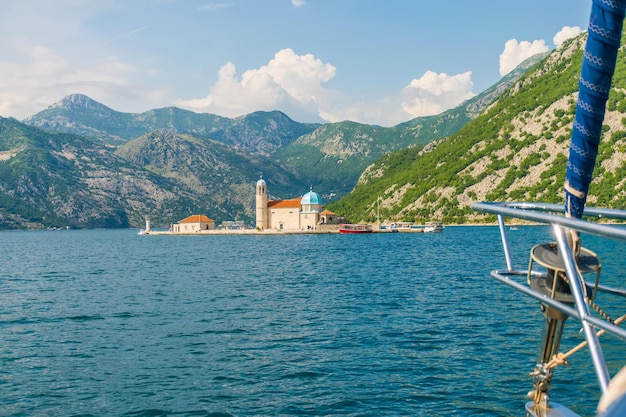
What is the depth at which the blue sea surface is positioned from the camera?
20.6 meters

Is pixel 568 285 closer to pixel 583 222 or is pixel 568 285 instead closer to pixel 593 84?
pixel 583 222

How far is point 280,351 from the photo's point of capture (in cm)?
2825

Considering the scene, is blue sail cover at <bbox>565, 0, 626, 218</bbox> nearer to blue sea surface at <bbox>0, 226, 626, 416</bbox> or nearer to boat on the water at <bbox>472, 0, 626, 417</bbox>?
boat on the water at <bbox>472, 0, 626, 417</bbox>

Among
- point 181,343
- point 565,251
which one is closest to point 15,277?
point 181,343

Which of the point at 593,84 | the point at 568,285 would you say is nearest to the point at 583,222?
the point at 593,84

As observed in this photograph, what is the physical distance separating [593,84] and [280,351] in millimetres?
23696

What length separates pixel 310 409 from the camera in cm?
1989

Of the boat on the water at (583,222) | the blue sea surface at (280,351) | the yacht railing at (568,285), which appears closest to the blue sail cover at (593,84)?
the boat on the water at (583,222)

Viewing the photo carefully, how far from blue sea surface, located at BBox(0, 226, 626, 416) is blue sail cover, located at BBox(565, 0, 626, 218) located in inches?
545

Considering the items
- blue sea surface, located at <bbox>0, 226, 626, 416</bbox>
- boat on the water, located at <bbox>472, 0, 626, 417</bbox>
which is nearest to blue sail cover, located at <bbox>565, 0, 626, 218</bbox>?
boat on the water, located at <bbox>472, 0, 626, 417</bbox>

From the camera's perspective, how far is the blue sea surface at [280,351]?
2061cm

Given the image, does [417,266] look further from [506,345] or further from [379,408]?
[379,408]

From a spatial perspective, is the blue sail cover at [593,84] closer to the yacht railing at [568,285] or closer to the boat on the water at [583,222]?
the boat on the water at [583,222]

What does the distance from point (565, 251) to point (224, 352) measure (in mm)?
23251
